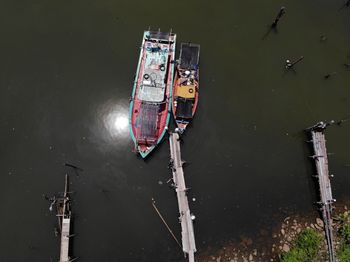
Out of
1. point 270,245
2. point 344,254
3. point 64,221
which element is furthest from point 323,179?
point 64,221

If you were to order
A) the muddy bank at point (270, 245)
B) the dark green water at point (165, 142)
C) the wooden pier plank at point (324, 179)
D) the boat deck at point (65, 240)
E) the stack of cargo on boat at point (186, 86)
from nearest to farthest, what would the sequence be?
1. the boat deck at point (65, 240)
2. the muddy bank at point (270, 245)
3. the wooden pier plank at point (324, 179)
4. the dark green water at point (165, 142)
5. the stack of cargo on boat at point (186, 86)

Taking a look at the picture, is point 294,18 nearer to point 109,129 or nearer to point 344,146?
point 344,146

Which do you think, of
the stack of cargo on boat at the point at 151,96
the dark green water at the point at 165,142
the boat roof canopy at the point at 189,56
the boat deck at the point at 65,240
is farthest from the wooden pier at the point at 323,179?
the boat deck at the point at 65,240

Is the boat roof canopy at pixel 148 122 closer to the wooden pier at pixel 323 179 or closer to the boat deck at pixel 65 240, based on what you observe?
the boat deck at pixel 65 240

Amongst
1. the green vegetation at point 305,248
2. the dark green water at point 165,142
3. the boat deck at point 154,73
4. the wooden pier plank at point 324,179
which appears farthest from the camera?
the boat deck at point 154,73

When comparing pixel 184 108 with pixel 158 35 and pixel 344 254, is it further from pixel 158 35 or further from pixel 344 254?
pixel 344 254

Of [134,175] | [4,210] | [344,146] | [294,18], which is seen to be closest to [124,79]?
[134,175]

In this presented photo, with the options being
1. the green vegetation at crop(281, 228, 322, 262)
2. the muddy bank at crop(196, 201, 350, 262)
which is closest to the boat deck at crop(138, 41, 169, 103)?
the muddy bank at crop(196, 201, 350, 262)
